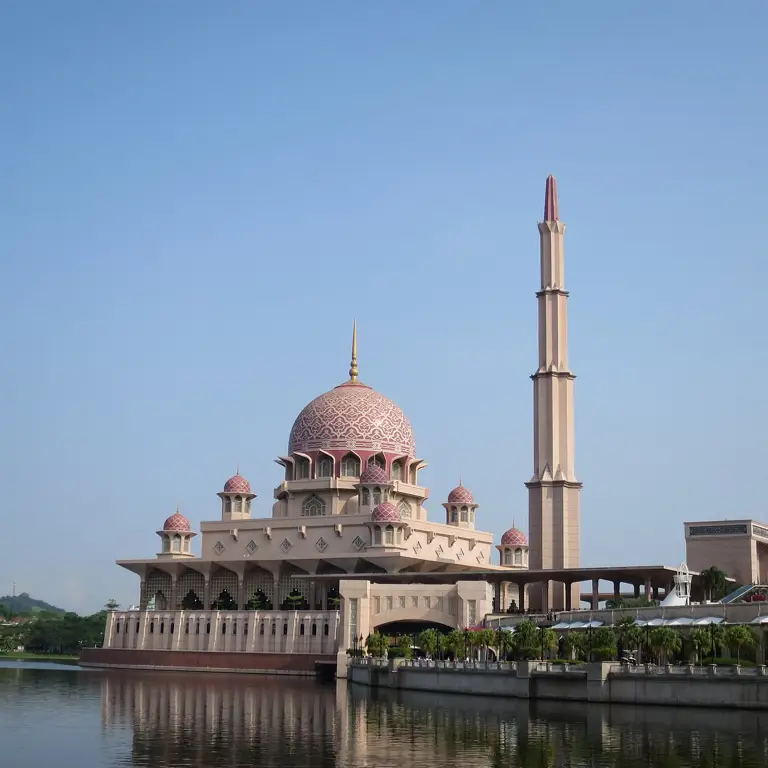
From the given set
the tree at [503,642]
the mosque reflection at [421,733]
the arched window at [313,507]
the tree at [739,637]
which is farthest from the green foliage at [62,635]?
the tree at [739,637]

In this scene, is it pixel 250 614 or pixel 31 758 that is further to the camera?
pixel 250 614

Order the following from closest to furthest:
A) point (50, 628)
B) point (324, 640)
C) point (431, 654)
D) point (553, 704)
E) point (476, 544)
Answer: point (553, 704), point (431, 654), point (324, 640), point (476, 544), point (50, 628)

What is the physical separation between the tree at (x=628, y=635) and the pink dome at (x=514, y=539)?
31743 mm

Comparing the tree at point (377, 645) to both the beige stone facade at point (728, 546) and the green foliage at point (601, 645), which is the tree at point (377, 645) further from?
the beige stone facade at point (728, 546)

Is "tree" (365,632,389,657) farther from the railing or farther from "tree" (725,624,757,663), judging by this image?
"tree" (725,624,757,663)

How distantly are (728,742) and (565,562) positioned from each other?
37830 mm

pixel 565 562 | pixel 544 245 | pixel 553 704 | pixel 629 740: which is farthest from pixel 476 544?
pixel 629 740

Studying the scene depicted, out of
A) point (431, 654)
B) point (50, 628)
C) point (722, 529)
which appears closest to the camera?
point (431, 654)

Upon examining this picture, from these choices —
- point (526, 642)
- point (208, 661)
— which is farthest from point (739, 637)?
point (208, 661)

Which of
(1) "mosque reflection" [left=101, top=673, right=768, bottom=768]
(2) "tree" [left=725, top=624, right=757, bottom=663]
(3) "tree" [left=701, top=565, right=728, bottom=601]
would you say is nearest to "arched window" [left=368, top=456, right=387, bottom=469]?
(3) "tree" [left=701, top=565, right=728, bottom=601]

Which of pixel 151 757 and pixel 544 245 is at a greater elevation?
pixel 544 245

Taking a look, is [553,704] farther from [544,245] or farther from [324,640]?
[544,245]

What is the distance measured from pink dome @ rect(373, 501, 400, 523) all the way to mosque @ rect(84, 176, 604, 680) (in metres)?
0.10

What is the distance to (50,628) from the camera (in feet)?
384
